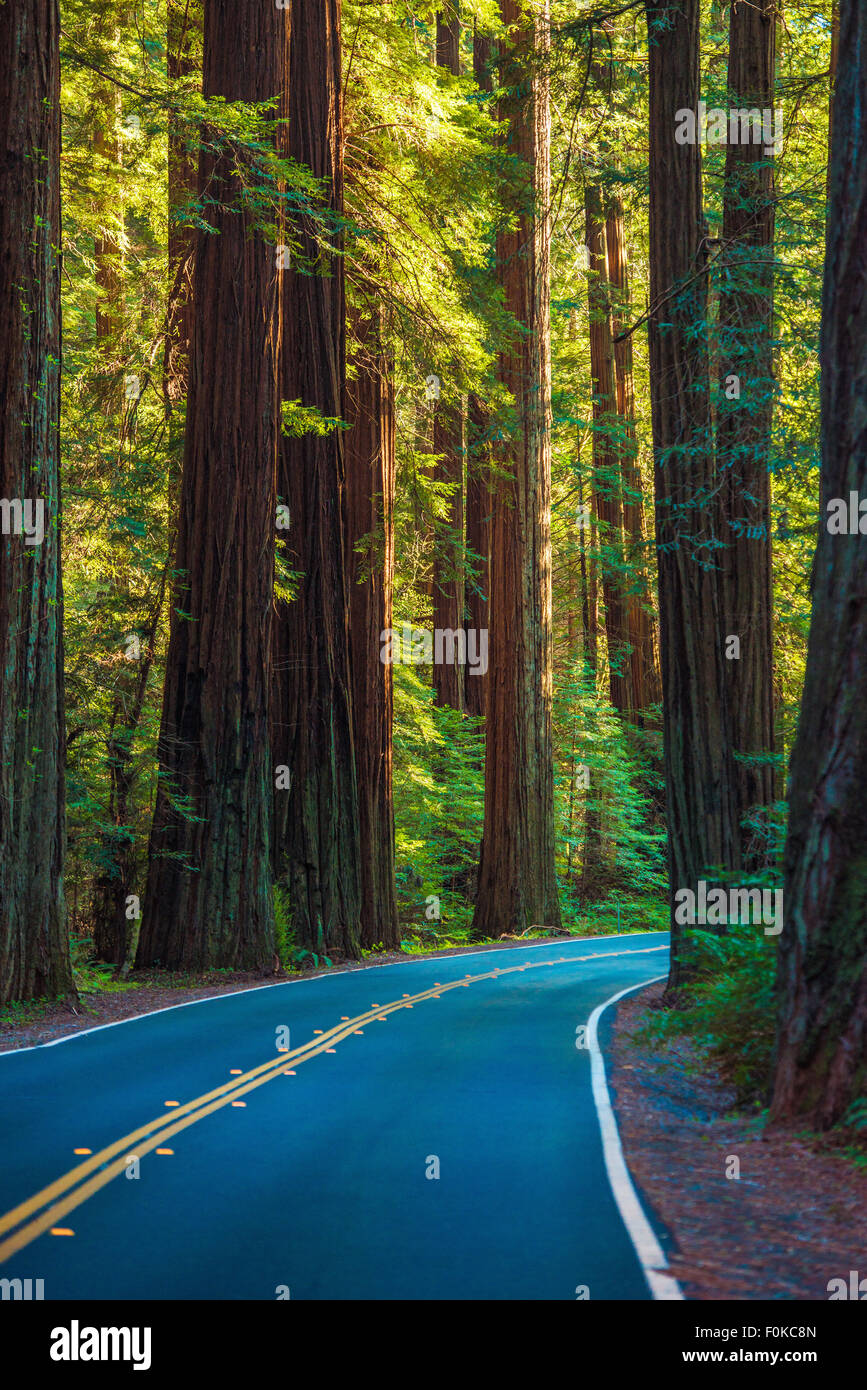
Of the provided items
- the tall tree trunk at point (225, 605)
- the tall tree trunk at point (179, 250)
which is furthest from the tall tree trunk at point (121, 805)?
the tall tree trunk at point (179, 250)

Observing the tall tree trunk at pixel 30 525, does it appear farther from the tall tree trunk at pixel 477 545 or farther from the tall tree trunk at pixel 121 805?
the tall tree trunk at pixel 477 545

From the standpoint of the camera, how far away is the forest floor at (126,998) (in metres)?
13.7

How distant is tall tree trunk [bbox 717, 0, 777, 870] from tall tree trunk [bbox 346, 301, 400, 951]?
979 cm

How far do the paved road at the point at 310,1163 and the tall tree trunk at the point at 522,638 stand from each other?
43.8ft

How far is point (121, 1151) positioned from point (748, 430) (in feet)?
36.9

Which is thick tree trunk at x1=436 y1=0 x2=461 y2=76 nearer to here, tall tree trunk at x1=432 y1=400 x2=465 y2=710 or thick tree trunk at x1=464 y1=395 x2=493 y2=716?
thick tree trunk at x1=464 y1=395 x2=493 y2=716

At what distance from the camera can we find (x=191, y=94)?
15.9 metres

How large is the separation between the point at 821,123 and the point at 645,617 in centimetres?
2384

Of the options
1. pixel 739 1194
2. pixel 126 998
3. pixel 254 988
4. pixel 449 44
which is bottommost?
pixel 254 988

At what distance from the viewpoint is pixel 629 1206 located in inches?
281

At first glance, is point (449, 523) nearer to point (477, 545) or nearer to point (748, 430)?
point (477, 545)

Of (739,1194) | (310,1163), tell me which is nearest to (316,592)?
(310,1163)

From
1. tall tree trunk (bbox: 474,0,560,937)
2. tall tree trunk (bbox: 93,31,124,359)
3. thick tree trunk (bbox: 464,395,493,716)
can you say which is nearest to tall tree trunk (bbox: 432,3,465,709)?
thick tree trunk (bbox: 464,395,493,716)
